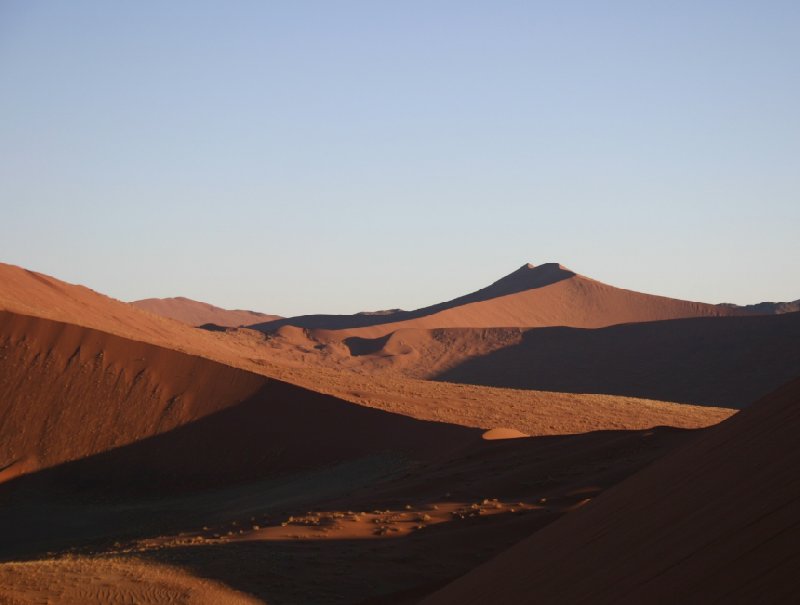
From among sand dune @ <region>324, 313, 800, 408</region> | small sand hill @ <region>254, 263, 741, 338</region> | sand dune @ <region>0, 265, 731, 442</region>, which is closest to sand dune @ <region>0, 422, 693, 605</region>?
sand dune @ <region>0, 265, 731, 442</region>

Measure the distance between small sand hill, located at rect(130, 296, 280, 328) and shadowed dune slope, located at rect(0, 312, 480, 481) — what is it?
464 feet

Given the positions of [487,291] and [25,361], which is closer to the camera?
[25,361]

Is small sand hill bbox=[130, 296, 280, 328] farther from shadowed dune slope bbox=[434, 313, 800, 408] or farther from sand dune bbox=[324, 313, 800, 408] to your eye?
shadowed dune slope bbox=[434, 313, 800, 408]

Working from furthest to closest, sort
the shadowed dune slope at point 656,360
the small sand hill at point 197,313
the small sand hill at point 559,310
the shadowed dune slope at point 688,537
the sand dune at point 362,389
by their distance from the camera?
1. the small sand hill at point 197,313
2. the small sand hill at point 559,310
3. the shadowed dune slope at point 656,360
4. the sand dune at point 362,389
5. the shadowed dune slope at point 688,537

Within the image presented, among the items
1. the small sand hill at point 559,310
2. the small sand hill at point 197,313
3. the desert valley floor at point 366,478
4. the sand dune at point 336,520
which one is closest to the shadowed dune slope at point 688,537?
the desert valley floor at point 366,478

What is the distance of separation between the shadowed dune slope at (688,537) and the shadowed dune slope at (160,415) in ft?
65.7

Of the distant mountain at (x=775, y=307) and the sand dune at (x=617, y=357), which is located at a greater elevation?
the distant mountain at (x=775, y=307)

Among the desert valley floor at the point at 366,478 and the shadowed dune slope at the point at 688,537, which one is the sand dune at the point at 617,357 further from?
the shadowed dune slope at the point at 688,537

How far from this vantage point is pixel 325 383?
3897 centimetres

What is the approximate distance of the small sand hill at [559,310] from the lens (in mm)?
98062

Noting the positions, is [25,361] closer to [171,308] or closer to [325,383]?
[325,383]

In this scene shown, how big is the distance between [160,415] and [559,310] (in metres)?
78.7

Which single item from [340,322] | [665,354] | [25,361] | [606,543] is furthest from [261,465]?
[340,322]

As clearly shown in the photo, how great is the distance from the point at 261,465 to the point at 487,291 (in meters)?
103
